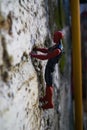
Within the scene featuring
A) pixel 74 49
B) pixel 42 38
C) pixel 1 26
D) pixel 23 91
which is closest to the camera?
pixel 1 26

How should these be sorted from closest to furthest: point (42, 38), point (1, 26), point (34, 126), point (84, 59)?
point (1, 26)
point (34, 126)
point (42, 38)
point (84, 59)

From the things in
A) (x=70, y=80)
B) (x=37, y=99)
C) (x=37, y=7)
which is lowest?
A: (x=70, y=80)

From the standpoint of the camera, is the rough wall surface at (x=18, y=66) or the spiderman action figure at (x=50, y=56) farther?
the spiderman action figure at (x=50, y=56)

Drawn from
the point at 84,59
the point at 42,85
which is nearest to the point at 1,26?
the point at 42,85

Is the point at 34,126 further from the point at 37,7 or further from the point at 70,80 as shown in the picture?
the point at 70,80

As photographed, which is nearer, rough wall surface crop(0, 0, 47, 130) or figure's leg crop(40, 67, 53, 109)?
rough wall surface crop(0, 0, 47, 130)

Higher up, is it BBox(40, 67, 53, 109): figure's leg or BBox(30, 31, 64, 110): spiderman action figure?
BBox(30, 31, 64, 110): spiderman action figure

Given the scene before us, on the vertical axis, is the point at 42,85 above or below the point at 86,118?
above

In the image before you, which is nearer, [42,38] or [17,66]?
[17,66]

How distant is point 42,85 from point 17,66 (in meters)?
0.26

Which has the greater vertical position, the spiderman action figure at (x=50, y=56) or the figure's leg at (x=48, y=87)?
the spiderman action figure at (x=50, y=56)

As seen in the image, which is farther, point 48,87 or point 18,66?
point 48,87

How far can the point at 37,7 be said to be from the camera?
0.78m

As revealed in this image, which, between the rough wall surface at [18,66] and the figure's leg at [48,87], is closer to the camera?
the rough wall surface at [18,66]
